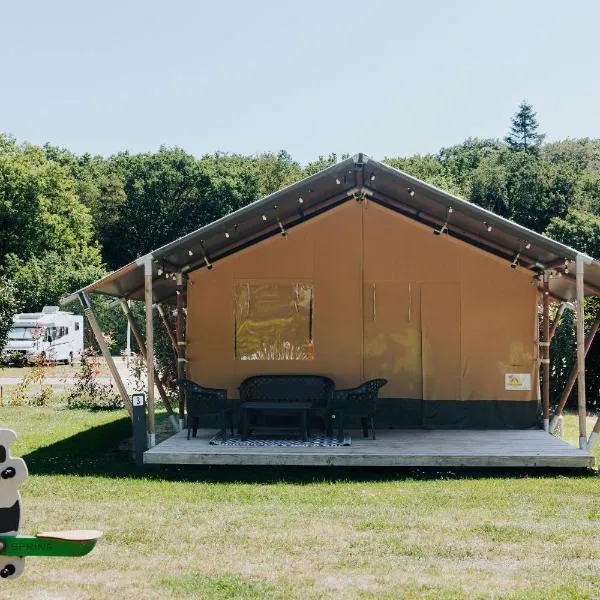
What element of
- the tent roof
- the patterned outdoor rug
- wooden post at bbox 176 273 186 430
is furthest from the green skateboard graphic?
wooden post at bbox 176 273 186 430

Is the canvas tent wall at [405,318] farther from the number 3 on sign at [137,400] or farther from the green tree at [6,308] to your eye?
the green tree at [6,308]

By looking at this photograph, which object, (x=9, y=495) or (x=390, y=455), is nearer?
(x=9, y=495)

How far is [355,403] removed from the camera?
9.38 meters

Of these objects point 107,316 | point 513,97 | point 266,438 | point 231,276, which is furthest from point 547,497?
point 513,97

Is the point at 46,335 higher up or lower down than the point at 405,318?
higher up

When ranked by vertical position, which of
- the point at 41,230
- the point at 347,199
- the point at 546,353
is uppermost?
the point at 41,230

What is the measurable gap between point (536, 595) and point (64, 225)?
128 feet

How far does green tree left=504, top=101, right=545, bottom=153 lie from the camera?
203ft

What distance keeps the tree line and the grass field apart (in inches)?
1073

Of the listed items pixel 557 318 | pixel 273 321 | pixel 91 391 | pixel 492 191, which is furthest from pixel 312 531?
pixel 492 191

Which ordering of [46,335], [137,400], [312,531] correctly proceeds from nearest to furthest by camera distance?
[312,531] → [137,400] → [46,335]

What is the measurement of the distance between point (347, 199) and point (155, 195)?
36574mm

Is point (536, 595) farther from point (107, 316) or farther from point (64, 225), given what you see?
point (64, 225)

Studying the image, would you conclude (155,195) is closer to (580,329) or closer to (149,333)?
(149,333)
